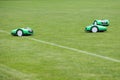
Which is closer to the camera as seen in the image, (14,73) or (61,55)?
(14,73)

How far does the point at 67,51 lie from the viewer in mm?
13797

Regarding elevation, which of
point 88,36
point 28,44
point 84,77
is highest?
point 88,36

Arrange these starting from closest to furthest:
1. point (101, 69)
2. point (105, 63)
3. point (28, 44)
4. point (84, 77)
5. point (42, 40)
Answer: point (84, 77) → point (101, 69) → point (105, 63) → point (28, 44) → point (42, 40)

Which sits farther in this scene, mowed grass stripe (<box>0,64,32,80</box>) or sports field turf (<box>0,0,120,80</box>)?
sports field turf (<box>0,0,120,80</box>)

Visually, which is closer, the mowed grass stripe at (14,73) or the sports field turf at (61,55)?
the mowed grass stripe at (14,73)

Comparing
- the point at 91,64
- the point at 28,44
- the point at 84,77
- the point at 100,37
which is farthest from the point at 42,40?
the point at 84,77

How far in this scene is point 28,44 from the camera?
50.6 ft

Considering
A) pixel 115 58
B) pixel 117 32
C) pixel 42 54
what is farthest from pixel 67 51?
pixel 117 32

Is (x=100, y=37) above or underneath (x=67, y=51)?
above

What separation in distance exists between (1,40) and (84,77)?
725 centimetres

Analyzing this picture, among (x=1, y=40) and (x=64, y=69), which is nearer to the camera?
(x=64, y=69)

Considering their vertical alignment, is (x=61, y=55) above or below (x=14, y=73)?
above

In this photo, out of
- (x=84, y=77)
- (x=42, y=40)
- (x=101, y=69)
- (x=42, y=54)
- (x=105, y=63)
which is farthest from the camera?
(x=42, y=40)

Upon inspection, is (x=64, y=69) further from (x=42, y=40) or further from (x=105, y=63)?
(x=42, y=40)
